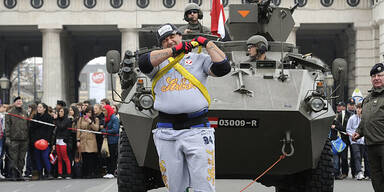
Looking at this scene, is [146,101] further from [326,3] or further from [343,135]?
[326,3]

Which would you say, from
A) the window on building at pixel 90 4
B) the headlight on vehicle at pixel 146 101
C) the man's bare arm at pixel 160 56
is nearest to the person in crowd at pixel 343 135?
the headlight on vehicle at pixel 146 101

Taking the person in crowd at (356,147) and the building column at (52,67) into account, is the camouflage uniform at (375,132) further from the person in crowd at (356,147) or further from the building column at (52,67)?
the building column at (52,67)

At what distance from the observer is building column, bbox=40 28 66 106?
153 ft

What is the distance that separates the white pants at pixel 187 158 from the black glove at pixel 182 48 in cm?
65

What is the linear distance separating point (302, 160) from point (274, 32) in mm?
3343

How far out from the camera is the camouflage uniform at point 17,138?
1683 centimetres

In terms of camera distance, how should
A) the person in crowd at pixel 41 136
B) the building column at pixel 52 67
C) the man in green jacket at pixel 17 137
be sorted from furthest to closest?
the building column at pixel 52 67, the person in crowd at pixel 41 136, the man in green jacket at pixel 17 137

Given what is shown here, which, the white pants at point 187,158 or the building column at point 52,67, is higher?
the building column at point 52,67

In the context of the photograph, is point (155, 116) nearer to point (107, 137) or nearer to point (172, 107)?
point (172, 107)

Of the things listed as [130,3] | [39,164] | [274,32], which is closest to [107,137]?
[39,164]

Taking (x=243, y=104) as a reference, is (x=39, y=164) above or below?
below

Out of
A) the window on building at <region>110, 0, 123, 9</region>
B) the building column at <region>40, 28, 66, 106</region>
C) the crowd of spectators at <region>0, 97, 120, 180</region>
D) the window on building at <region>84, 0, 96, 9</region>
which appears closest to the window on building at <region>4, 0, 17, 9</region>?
the building column at <region>40, 28, 66, 106</region>

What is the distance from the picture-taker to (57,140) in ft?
56.4

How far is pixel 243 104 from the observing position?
8672 millimetres
